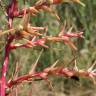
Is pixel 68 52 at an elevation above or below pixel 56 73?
below

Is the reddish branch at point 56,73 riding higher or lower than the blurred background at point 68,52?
higher

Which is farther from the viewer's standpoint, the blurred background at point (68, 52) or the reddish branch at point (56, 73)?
the blurred background at point (68, 52)

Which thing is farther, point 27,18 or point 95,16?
point 95,16

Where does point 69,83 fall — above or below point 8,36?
below

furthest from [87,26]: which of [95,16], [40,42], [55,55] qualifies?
[40,42]

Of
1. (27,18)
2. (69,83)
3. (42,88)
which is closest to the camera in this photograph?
(27,18)

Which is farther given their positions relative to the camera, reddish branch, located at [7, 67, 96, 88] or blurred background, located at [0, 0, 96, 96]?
blurred background, located at [0, 0, 96, 96]

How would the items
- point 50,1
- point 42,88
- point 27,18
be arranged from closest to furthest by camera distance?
point 27,18, point 50,1, point 42,88

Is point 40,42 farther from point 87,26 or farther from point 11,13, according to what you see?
point 87,26

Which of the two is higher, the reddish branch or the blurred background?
the reddish branch

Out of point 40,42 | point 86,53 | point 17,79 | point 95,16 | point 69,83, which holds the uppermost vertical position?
point 40,42

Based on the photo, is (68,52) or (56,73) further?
(68,52)
